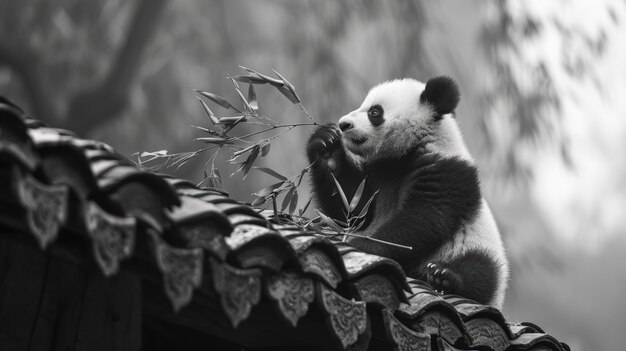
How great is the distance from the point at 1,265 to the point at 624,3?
820cm

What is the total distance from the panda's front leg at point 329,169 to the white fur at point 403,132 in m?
0.05

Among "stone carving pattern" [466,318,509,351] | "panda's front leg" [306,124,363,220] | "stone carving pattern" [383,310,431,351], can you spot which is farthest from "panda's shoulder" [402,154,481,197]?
"stone carving pattern" [383,310,431,351]

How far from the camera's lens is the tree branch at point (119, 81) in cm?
1096

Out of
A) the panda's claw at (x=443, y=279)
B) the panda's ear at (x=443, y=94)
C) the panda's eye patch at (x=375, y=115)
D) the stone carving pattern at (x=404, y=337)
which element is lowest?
the stone carving pattern at (x=404, y=337)

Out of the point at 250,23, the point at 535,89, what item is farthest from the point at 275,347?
the point at 250,23

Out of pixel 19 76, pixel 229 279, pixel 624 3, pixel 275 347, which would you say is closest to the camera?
Answer: pixel 229 279

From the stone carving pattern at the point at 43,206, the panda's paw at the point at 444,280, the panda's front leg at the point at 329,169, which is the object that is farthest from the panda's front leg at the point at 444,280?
the stone carving pattern at the point at 43,206

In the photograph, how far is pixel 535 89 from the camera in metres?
9.20

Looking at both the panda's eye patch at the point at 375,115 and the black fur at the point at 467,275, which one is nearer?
the black fur at the point at 467,275

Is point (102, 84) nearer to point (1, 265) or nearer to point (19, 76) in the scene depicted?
point (19, 76)

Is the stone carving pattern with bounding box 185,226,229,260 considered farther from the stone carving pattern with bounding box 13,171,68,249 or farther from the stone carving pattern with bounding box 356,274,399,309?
the stone carving pattern with bounding box 356,274,399,309

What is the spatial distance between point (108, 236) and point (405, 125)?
250cm

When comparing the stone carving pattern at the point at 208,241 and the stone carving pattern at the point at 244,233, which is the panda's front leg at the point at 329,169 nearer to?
the stone carving pattern at the point at 244,233

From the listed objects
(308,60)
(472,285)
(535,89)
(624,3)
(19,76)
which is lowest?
(19,76)
